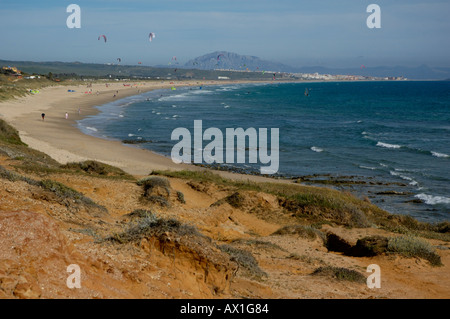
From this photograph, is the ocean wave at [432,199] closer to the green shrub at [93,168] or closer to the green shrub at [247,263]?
the green shrub at [93,168]

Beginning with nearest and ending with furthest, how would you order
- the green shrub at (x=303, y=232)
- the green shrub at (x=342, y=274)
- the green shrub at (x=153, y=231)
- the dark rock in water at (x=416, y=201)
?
1. the green shrub at (x=153, y=231)
2. the green shrub at (x=342, y=274)
3. the green shrub at (x=303, y=232)
4. the dark rock in water at (x=416, y=201)

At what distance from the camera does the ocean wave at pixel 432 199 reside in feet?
81.9

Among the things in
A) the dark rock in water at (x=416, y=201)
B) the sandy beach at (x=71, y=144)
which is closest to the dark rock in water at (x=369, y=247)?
the dark rock in water at (x=416, y=201)

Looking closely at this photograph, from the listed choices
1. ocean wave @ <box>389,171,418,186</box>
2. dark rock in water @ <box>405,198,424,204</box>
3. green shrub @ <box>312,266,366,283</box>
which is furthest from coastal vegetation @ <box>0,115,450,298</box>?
ocean wave @ <box>389,171,418,186</box>

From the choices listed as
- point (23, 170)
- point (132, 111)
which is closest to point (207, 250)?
point (23, 170)

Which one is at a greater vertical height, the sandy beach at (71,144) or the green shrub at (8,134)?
the green shrub at (8,134)

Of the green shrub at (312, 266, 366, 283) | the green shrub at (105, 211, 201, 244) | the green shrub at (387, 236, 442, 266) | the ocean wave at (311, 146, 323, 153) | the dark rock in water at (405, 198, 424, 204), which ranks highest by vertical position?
the green shrub at (105, 211, 201, 244)

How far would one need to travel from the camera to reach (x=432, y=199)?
83.5 feet

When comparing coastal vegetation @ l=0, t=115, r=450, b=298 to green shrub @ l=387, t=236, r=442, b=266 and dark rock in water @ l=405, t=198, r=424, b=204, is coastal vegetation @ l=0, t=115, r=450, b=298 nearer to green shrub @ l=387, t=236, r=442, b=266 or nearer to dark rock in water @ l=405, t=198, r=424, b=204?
green shrub @ l=387, t=236, r=442, b=266

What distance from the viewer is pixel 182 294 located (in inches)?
271

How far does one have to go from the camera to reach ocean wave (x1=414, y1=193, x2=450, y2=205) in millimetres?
24969

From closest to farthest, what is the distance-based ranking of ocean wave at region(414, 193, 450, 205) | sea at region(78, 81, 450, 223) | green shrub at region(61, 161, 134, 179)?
green shrub at region(61, 161, 134, 179), ocean wave at region(414, 193, 450, 205), sea at region(78, 81, 450, 223)

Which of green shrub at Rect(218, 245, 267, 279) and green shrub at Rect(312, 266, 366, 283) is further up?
green shrub at Rect(218, 245, 267, 279)
